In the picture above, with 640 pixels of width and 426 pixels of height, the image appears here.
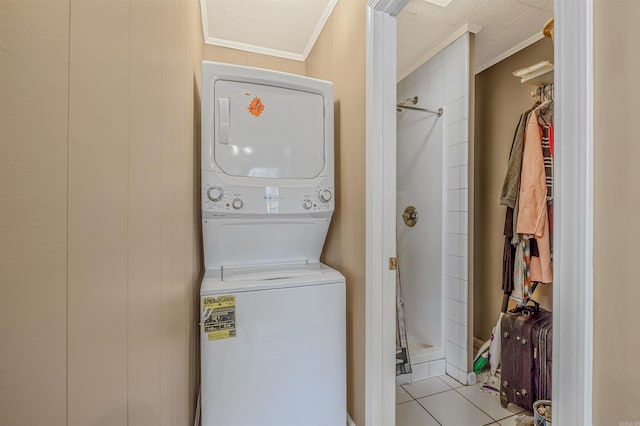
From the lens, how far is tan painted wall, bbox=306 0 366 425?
137cm

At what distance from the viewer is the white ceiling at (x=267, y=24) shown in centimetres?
166

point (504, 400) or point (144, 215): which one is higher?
point (144, 215)

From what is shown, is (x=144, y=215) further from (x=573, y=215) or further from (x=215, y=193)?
(x=573, y=215)

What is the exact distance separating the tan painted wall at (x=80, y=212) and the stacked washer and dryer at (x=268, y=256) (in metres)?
0.54

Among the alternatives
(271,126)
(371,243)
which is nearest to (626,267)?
(371,243)

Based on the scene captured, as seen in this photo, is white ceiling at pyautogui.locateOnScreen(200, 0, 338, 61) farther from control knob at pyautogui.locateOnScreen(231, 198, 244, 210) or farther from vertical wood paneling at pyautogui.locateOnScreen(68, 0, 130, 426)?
vertical wood paneling at pyautogui.locateOnScreen(68, 0, 130, 426)

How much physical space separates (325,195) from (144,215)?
101 cm

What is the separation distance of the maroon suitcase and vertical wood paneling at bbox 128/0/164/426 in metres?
1.92

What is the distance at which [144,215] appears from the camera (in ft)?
2.01

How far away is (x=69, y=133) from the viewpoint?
0.34m

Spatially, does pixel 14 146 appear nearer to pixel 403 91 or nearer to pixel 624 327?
pixel 624 327

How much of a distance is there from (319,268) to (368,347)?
47 cm

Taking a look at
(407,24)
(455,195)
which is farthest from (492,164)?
(407,24)

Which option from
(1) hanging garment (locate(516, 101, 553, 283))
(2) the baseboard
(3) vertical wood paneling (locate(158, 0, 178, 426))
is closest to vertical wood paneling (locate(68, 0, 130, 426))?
(3) vertical wood paneling (locate(158, 0, 178, 426))
